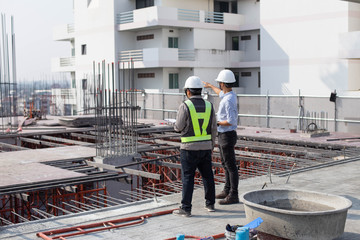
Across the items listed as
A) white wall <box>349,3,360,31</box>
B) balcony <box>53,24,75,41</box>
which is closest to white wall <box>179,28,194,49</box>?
balcony <box>53,24,75,41</box>

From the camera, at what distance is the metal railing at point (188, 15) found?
4178 cm

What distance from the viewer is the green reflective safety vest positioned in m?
8.11

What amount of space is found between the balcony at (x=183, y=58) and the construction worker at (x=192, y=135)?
1263 inches

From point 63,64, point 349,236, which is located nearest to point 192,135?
point 349,236

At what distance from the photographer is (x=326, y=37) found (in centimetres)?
3425

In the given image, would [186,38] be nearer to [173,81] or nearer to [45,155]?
[173,81]

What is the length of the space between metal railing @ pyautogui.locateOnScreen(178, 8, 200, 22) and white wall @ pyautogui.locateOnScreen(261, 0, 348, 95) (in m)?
6.39

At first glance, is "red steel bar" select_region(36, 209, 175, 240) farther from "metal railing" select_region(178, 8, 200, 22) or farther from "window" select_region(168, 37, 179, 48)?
"window" select_region(168, 37, 179, 48)

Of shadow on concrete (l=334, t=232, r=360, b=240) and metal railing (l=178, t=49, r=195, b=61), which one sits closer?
shadow on concrete (l=334, t=232, r=360, b=240)

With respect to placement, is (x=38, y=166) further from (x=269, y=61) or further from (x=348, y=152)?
(x=269, y=61)

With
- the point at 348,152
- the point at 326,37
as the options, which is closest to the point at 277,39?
the point at 326,37

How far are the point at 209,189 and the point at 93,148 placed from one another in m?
8.22

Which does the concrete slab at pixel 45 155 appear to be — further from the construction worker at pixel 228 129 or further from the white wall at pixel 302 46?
the white wall at pixel 302 46

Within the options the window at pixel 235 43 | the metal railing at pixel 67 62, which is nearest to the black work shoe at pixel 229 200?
the window at pixel 235 43
